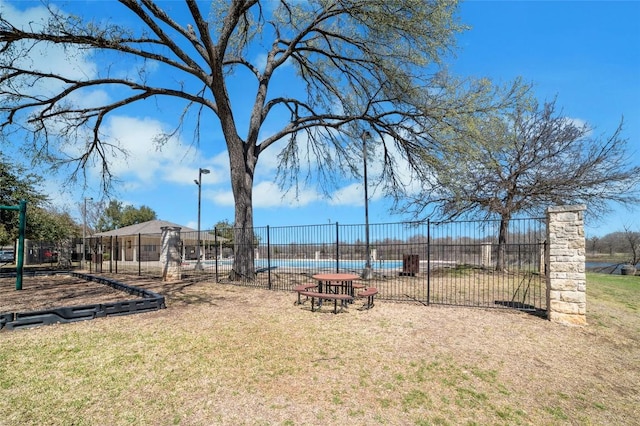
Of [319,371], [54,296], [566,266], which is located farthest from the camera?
[54,296]

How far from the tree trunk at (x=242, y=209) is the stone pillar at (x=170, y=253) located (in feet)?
7.60

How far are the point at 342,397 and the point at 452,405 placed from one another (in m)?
1.20

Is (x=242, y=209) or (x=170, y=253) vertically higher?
(x=242, y=209)

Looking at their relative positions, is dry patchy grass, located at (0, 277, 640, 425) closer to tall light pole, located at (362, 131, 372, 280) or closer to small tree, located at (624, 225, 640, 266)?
tall light pole, located at (362, 131, 372, 280)

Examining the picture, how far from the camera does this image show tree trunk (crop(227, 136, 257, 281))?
43.0ft

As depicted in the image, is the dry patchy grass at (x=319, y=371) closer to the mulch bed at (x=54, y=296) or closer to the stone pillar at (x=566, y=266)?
the stone pillar at (x=566, y=266)

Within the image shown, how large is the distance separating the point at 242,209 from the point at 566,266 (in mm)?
10588

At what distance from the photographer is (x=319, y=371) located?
4539 mm

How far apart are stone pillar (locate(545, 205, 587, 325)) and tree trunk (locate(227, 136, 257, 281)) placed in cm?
945

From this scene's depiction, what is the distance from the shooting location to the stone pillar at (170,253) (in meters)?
13.5

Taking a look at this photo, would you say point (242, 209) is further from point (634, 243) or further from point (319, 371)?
point (634, 243)

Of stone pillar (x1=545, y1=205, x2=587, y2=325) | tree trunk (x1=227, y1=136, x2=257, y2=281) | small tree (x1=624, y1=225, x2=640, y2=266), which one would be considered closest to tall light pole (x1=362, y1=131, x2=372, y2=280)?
tree trunk (x1=227, y1=136, x2=257, y2=281)

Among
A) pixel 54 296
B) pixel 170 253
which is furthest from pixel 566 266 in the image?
pixel 54 296

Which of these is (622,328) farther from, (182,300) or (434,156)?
(182,300)
